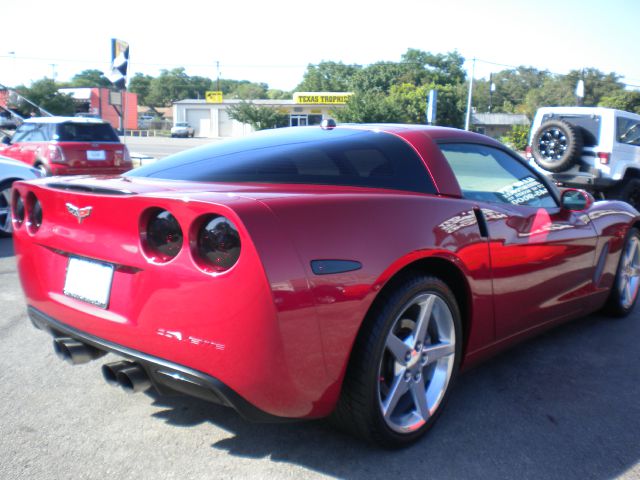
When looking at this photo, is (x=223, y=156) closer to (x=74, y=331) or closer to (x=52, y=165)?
(x=74, y=331)

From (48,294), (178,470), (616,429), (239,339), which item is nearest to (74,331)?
(48,294)

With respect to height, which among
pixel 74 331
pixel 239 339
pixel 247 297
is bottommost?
pixel 74 331

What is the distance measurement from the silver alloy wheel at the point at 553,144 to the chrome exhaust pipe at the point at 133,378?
32.9 feet

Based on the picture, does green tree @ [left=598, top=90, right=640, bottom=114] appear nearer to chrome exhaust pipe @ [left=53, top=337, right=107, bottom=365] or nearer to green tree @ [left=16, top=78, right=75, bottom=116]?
green tree @ [left=16, top=78, right=75, bottom=116]

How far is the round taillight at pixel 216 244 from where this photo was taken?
2.08 meters

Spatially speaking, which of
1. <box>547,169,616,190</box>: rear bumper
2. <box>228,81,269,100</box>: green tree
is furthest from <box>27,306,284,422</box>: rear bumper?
<box>228,81,269,100</box>: green tree

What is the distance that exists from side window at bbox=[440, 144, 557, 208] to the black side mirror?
0.07 meters

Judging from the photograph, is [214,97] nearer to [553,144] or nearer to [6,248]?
[553,144]

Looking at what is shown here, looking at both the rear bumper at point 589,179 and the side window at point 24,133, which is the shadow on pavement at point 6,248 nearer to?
the side window at point 24,133

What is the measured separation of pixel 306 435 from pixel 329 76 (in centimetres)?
9158

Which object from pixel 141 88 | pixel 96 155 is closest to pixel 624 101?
pixel 96 155

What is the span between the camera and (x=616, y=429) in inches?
113

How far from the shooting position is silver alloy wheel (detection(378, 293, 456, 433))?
2549 millimetres

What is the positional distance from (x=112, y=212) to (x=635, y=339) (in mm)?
3629
